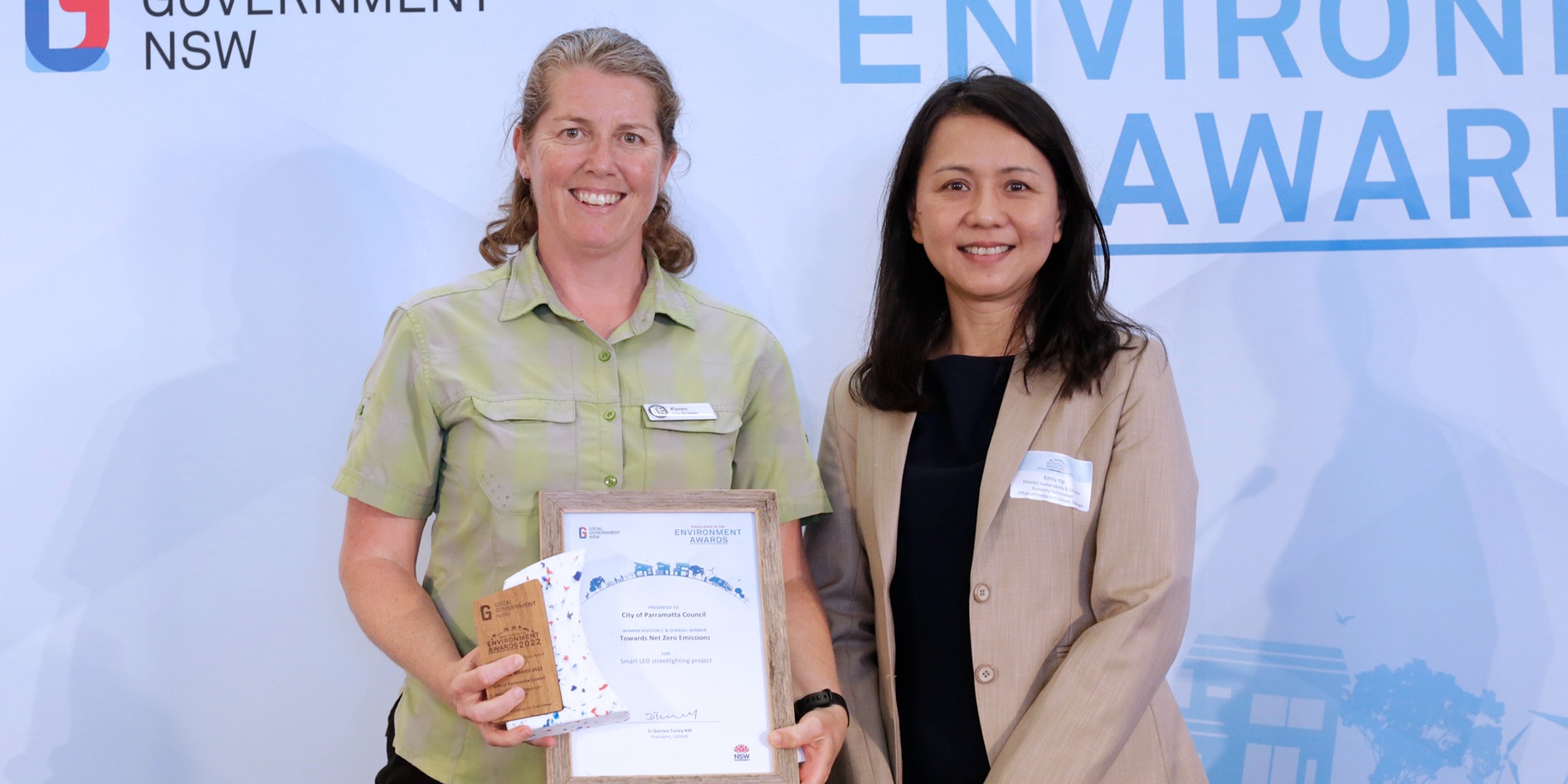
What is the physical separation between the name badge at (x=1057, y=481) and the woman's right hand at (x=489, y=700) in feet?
2.73

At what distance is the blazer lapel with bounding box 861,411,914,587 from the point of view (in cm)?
196

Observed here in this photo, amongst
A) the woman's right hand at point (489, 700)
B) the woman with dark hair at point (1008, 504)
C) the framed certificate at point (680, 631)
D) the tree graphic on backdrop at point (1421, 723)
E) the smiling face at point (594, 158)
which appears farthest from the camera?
the tree graphic on backdrop at point (1421, 723)

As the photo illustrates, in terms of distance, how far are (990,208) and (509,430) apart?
89cm

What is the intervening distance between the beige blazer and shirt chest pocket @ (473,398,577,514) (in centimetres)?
54

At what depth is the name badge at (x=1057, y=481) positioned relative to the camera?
1.89 meters

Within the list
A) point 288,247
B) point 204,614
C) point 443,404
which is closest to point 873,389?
point 443,404

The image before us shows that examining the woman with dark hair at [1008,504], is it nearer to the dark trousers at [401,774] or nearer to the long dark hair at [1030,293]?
the long dark hair at [1030,293]

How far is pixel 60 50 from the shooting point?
275cm

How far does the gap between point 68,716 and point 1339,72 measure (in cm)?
344

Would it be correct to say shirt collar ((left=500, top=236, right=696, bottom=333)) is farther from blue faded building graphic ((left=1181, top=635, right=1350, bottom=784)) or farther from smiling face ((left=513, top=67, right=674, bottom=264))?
blue faded building graphic ((left=1181, top=635, right=1350, bottom=784))

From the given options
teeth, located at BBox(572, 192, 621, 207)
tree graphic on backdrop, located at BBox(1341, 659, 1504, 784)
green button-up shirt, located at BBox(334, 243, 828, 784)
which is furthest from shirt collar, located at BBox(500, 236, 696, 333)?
tree graphic on backdrop, located at BBox(1341, 659, 1504, 784)

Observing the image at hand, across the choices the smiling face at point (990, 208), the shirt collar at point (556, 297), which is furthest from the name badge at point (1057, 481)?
the shirt collar at point (556, 297)

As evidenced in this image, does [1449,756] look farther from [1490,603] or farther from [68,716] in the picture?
[68,716]

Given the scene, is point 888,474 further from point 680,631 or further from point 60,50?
point 60,50
